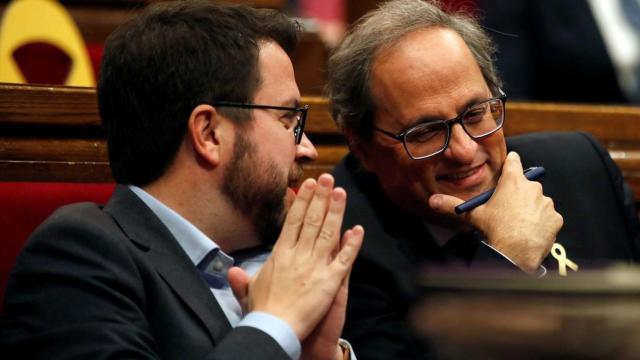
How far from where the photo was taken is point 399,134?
4.78 feet

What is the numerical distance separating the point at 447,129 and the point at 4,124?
0.63 meters

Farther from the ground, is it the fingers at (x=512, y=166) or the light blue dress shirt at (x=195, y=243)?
the light blue dress shirt at (x=195, y=243)

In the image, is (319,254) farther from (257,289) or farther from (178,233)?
(178,233)

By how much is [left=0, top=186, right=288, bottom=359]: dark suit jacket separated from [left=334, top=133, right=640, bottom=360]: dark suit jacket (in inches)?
11.3

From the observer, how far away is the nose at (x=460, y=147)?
1425mm

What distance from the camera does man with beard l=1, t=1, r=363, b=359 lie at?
1062mm

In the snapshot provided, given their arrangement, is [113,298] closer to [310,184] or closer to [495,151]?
[310,184]

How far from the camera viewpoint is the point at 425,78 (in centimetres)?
143

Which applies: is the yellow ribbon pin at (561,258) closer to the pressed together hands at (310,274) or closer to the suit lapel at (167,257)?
the pressed together hands at (310,274)

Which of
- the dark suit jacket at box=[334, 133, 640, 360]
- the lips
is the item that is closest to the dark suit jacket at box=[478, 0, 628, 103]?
the dark suit jacket at box=[334, 133, 640, 360]

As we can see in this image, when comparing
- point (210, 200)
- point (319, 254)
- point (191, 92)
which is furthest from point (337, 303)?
point (191, 92)

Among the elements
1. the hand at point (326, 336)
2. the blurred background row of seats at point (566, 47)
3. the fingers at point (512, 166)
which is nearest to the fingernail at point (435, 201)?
the fingers at point (512, 166)

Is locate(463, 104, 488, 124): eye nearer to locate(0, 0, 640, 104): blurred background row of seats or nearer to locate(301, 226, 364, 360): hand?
locate(301, 226, 364, 360): hand

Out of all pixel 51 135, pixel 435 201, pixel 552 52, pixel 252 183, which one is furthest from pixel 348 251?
pixel 552 52
